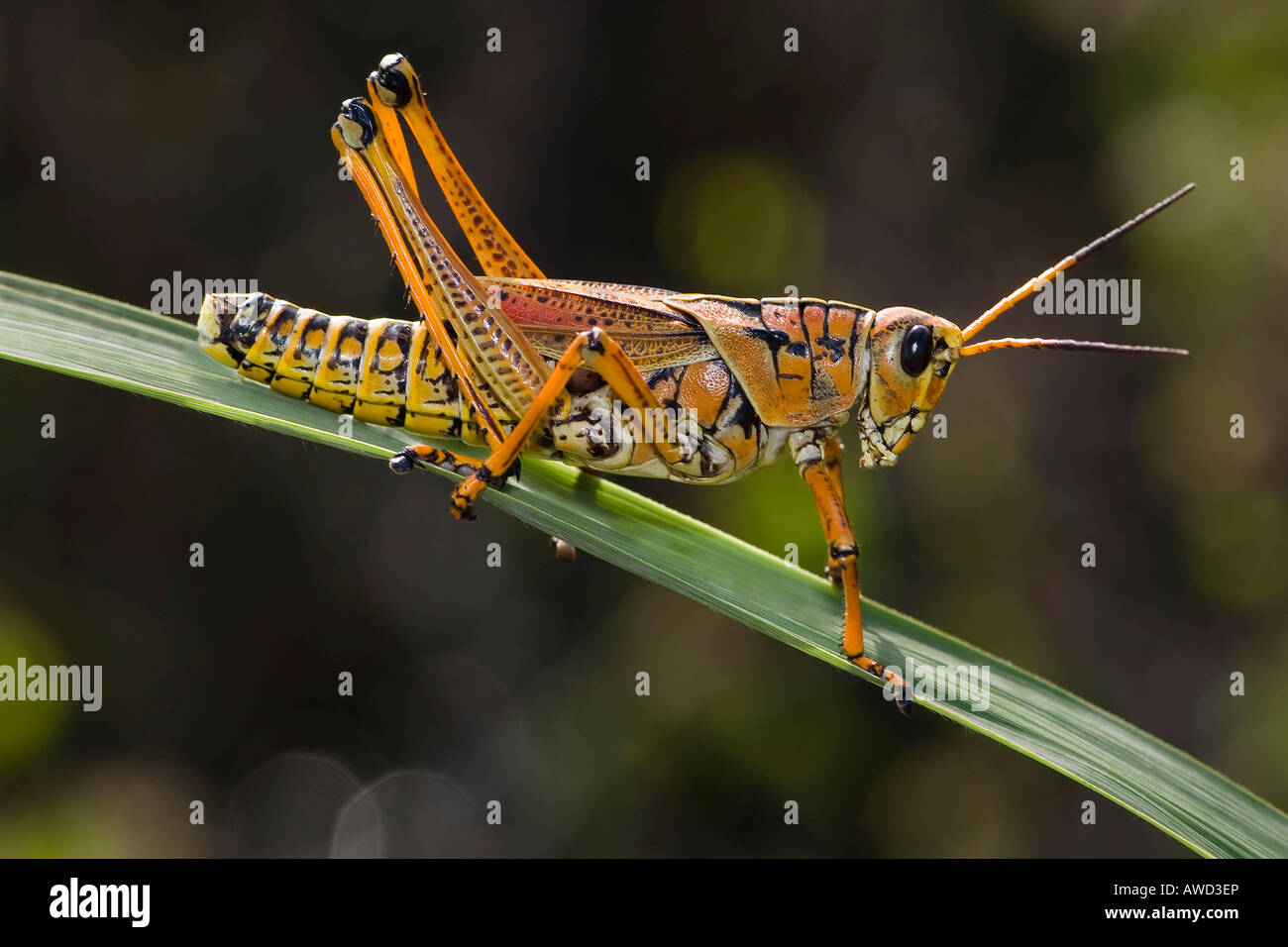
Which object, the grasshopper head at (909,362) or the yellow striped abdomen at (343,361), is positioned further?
the grasshopper head at (909,362)

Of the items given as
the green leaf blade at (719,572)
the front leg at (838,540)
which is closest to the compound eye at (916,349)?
the front leg at (838,540)

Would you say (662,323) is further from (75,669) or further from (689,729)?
(75,669)

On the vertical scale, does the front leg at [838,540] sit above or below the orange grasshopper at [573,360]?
below

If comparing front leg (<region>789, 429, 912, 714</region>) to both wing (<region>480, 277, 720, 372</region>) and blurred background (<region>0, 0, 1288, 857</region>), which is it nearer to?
wing (<region>480, 277, 720, 372</region>)

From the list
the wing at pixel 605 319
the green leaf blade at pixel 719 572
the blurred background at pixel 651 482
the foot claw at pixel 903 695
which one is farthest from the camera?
the blurred background at pixel 651 482

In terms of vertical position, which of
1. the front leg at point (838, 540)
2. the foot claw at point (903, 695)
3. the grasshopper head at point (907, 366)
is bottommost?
the foot claw at point (903, 695)

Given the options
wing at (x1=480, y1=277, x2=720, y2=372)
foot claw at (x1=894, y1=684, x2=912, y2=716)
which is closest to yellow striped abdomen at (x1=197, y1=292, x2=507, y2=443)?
wing at (x1=480, y1=277, x2=720, y2=372)

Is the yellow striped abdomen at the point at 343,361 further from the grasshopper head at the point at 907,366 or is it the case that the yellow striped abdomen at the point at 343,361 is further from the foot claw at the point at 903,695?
the foot claw at the point at 903,695

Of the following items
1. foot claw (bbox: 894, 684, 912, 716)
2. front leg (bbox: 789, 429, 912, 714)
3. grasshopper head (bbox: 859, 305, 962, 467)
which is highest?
grasshopper head (bbox: 859, 305, 962, 467)
